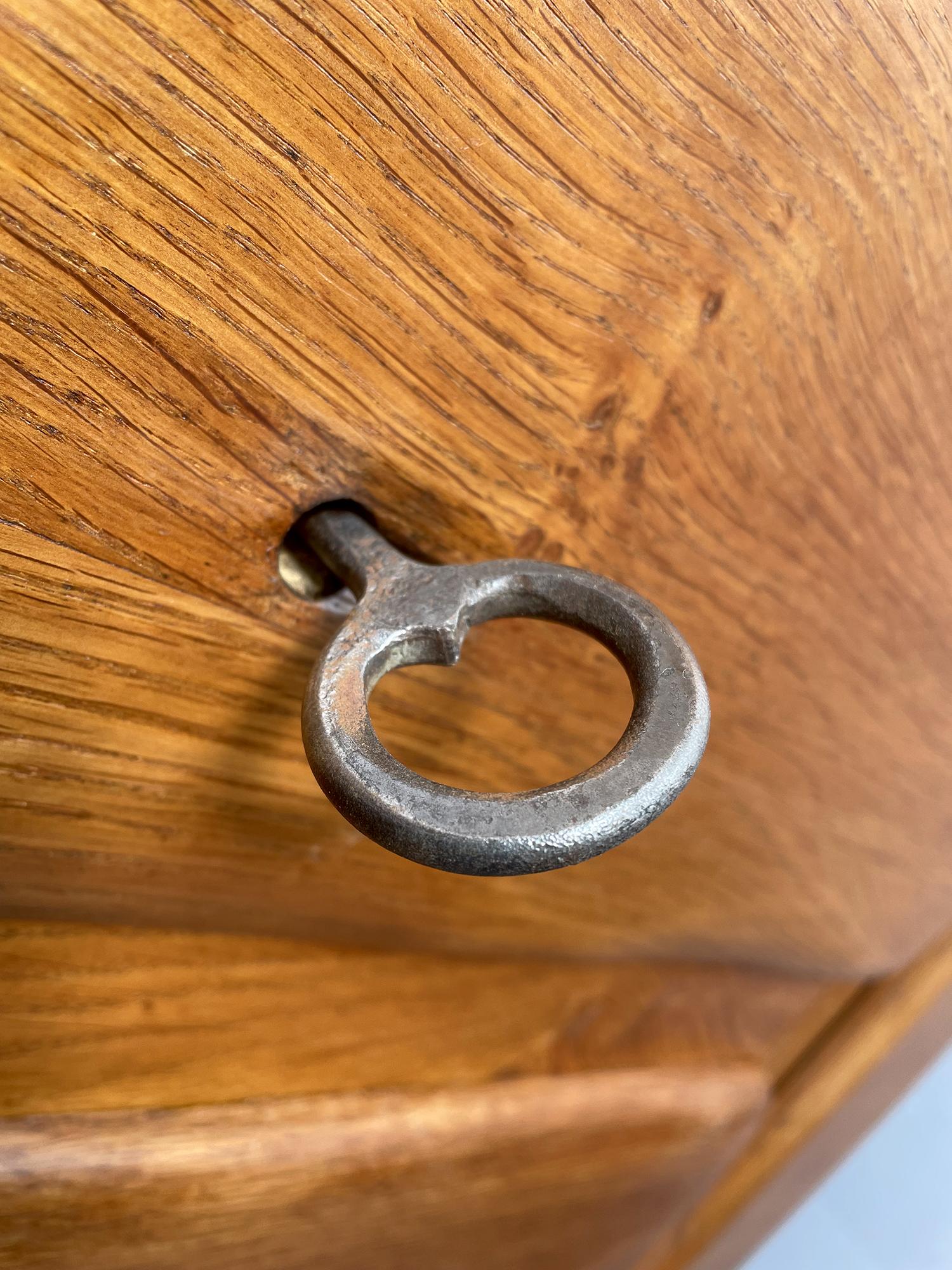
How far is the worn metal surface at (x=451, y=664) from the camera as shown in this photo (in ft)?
0.72

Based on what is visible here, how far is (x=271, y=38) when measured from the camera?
0.20m

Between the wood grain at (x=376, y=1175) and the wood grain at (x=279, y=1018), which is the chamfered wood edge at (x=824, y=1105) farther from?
the wood grain at (x=279, y=1018)

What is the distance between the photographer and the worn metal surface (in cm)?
22

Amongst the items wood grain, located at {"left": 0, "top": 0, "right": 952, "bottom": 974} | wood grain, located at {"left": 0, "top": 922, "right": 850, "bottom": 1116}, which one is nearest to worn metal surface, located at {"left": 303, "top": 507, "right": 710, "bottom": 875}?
wood grain, located at {"left": 0, "top": 0, "right": 952, "bottom": 974}

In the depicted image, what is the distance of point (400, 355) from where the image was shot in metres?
0.26

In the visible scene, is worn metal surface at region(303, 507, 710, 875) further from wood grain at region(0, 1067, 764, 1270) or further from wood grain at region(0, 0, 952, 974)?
wood grain at region(0, 1067, 764, 1270)

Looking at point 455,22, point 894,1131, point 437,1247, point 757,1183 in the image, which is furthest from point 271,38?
point 894,1131

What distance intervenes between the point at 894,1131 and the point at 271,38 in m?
1.31

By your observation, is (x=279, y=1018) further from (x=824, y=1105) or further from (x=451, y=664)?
(x=824, y=1105)

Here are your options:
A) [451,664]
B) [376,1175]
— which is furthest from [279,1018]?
[451,664]

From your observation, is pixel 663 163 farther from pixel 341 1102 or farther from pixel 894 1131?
pixel 894 1131

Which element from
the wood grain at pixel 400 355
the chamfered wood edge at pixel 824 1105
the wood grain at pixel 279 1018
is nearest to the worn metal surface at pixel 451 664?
the wood grain at pixel 400 355

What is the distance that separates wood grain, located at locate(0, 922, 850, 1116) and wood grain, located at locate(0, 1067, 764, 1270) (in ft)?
0.03

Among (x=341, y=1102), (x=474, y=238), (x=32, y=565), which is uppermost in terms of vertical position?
(x=474, y=238)
